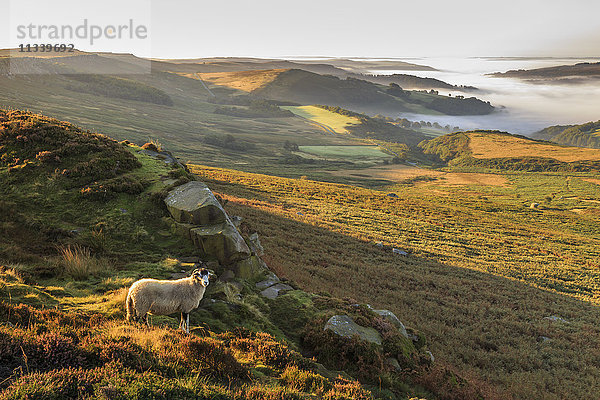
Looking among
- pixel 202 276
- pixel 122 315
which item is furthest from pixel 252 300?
pixel 122 315

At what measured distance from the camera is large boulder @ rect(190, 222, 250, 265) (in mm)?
13281

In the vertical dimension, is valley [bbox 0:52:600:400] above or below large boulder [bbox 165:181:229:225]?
below

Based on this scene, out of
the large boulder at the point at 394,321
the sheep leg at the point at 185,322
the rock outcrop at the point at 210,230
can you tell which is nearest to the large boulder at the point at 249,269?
the rock outcrop at the point at 210,230

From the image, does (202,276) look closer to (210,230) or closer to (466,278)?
(210,230)

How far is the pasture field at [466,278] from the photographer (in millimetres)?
16750

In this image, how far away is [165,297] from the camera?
859 centimetres

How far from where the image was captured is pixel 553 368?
1650cm

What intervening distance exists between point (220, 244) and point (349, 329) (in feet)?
20.7

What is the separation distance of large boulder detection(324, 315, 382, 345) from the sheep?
4.92 m

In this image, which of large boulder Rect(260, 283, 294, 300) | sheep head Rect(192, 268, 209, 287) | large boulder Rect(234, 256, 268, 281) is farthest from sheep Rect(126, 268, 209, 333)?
large boulder Rect(260, 283, 294, 300)

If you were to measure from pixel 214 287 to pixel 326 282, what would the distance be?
12515mm

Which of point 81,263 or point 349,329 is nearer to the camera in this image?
point 81,263

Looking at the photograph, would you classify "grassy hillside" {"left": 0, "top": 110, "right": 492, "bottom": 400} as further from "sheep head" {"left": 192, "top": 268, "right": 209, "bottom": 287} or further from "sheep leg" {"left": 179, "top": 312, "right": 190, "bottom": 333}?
"sheep head" {"left": 192, "top": 268, "right": 209, "bottom": 287}

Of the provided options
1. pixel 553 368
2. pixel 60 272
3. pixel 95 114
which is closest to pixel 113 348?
pixel 60 272
